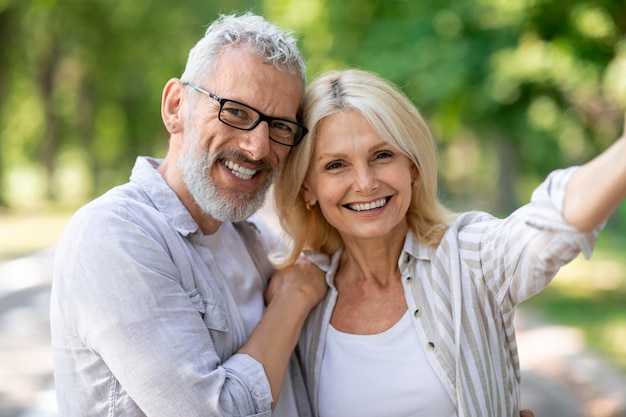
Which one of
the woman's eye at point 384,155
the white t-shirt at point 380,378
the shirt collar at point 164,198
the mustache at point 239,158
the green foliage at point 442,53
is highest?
the green foliage at point 442,53

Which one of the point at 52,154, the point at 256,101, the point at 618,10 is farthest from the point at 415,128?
the point at 52,154

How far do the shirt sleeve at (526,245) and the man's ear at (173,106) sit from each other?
1.17 metres

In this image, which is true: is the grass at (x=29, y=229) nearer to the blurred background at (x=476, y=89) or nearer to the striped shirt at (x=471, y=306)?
the blurred background at (x=476, y=89)

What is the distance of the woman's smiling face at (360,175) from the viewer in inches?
118

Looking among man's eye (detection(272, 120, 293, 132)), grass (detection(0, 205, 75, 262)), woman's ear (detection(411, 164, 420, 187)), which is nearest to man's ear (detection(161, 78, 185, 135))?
man's eye (detection(272, 120, 293, 132))

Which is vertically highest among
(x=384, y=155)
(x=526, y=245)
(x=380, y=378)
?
(x=384, y=155)

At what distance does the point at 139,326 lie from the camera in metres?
2.38

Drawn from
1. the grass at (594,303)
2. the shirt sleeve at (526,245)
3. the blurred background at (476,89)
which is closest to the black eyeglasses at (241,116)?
the shirt sleeve at (526,245)

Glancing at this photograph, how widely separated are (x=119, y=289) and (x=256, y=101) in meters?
0.87

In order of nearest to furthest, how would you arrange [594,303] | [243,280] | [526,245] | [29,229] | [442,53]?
[526,245] → [243,280] → [442,53] → [594,303] → [29,229]

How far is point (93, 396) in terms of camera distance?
8.29 feet

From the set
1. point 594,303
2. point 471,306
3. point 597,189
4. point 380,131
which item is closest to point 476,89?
point 594,303

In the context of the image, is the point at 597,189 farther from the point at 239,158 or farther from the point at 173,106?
the point at 173,106

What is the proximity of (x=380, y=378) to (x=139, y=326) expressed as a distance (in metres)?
1.03
